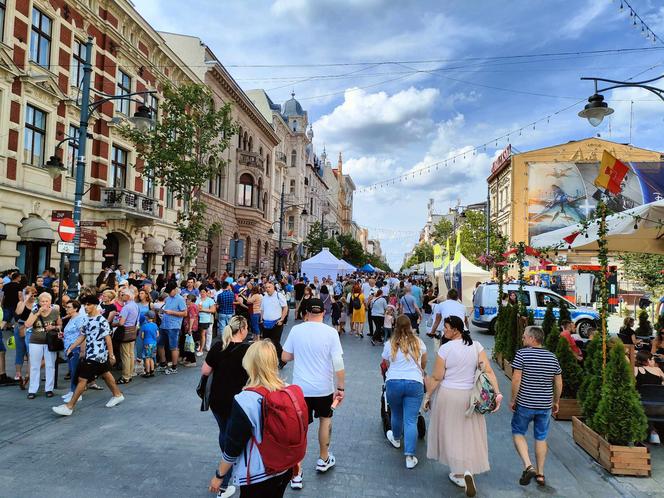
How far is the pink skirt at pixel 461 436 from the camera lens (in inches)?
186

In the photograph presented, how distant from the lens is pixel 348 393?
28.1 feet

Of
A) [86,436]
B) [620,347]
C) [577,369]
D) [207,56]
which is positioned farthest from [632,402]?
[207,56]

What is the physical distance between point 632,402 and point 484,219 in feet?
152

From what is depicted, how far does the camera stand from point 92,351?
23.1 ft

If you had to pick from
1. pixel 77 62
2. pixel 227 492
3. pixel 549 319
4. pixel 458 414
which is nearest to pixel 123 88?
pixel 77 62

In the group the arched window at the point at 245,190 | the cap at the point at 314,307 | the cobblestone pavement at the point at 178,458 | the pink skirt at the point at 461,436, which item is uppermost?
the arched window at the point at 245,190

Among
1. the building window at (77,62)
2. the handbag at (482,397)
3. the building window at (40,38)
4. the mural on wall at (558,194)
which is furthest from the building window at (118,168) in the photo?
the mural on wall at (558,194)

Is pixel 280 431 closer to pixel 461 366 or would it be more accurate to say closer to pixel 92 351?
pixel 461 366

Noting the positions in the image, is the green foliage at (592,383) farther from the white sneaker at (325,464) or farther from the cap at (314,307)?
the cap at (314,307)

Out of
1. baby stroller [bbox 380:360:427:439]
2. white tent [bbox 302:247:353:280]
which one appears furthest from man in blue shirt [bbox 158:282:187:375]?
white tent [bbox 302:247:353:280]

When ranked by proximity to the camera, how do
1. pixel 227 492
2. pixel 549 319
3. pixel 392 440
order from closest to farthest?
1. pixel 227 492
2. pixel 392 440
3. pixel 549 319

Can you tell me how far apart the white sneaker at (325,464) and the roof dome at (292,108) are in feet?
205

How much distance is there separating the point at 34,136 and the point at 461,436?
19172 millimetres

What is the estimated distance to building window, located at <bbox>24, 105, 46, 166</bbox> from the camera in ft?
58.0
